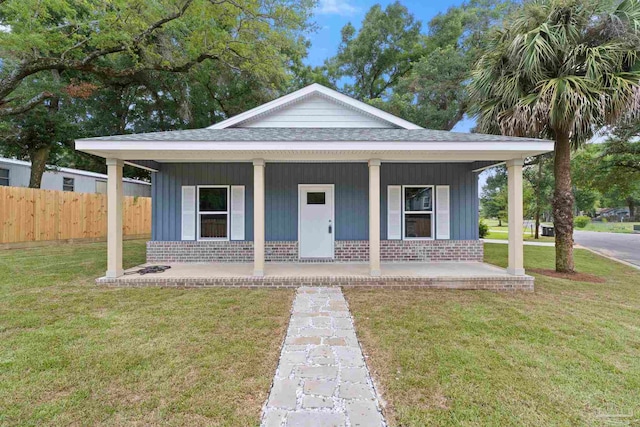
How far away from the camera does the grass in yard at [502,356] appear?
236 centimetres

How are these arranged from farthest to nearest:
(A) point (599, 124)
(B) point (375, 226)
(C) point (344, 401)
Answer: (A) point (599, 124)
(B) point (375, 226)
(C) point (344, 401)

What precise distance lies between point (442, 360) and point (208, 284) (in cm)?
447

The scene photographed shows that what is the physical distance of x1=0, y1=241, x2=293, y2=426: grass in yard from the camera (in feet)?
7.61

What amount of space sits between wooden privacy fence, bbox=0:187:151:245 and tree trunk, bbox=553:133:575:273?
16.7 m

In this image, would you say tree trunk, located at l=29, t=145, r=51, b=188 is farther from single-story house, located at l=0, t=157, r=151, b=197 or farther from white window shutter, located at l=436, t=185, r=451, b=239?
white window shutter, located at l=436, t=185, r=451, b=239

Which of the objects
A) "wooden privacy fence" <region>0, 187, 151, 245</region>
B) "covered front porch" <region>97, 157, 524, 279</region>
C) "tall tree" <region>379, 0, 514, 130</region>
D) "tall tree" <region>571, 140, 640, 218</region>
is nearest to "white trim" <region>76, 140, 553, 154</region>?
"covered front porch" <region>97, 157, 524, 279</region>

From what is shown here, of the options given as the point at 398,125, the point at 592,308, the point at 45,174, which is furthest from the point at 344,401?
the point at 45,174

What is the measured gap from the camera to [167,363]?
3.00m

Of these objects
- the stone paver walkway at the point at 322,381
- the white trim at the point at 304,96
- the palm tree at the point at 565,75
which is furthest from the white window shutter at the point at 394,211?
the stone paver walkway at the point at 322,381

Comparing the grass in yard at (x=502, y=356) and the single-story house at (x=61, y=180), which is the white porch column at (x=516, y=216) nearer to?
the grass in yard at (x=502, y=356)

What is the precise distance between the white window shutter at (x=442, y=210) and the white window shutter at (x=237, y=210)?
204 inches

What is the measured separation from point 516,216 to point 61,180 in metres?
19.9

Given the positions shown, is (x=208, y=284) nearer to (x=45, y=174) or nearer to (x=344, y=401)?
(x=344, y=401)

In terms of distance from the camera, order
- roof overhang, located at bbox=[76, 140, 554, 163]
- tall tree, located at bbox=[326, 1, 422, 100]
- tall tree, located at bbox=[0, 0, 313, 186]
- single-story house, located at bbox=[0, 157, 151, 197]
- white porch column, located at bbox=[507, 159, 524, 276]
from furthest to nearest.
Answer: tall tree, located at bbox=[326, 1, 422, 100] < single-story house, located at bbox=[0, 157, 151, 197] < tall tree, located at bbox=[0, 0, 313, 186] < white porch column, located at bbox=[507, 159, 524, 276] < roof overhang, located at bbox=[76, 140, 554, 163]
